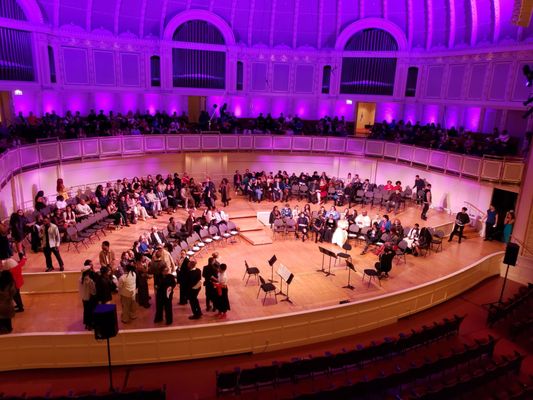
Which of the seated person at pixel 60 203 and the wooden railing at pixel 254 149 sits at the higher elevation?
the wooden railing at pixel 254 149

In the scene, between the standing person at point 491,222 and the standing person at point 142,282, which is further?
the standing person at point 491,222

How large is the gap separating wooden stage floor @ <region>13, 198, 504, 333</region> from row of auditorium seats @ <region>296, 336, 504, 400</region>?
3349mm

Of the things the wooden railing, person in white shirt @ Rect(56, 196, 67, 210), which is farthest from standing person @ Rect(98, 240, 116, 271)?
person in white shirt @ Rect(56, 196, 67, 210)

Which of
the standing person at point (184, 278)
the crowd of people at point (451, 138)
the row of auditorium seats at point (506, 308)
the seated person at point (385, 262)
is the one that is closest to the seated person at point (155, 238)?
the standing person at point (184, 278)

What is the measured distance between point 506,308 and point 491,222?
6335 mm

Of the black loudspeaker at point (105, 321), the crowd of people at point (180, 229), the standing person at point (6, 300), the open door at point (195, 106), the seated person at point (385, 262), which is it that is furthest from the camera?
the open door at point (195, 106)

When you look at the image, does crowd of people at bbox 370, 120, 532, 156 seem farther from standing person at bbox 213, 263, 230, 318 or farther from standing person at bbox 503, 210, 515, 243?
standing person at bbox 213, 263, 230, 318

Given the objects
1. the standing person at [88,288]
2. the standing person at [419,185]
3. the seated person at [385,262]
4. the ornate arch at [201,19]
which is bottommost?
the seated person at [385,262]

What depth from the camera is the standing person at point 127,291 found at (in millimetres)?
10500

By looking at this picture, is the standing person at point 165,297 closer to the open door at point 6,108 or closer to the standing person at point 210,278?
the standing person at point 210,278

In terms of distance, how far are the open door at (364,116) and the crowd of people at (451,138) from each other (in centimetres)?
257

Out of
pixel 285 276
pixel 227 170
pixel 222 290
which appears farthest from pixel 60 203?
pixel 227 170

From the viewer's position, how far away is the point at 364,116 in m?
28.7

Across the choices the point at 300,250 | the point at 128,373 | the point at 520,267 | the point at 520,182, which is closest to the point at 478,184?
the point at 520,182
